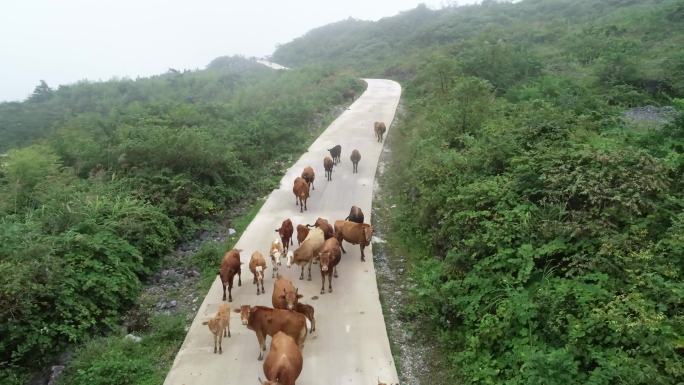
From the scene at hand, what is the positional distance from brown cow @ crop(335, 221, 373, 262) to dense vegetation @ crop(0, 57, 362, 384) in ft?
15.5

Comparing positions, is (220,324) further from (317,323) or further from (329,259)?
(329,259)

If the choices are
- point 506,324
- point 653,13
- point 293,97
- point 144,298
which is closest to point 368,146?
point 293,97

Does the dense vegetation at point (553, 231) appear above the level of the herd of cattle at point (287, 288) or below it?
above

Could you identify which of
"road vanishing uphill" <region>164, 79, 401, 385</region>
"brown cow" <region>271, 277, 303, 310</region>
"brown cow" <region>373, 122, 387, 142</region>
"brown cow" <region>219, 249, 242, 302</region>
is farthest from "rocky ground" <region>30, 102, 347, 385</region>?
"brown cow" <region>373, 122, 387, 142</region>

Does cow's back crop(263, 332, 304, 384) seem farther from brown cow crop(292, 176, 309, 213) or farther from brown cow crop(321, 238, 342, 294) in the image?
brown cow crop(292, 176, 309, 213)

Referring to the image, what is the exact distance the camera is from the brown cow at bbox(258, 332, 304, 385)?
6.94 m

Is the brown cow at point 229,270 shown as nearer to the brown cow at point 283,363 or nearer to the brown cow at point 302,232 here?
the brown cow at point 302,232

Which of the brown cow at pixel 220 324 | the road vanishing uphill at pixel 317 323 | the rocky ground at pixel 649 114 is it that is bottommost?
the road vanishing uphill at pixel 317 323

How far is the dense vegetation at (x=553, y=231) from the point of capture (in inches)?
255

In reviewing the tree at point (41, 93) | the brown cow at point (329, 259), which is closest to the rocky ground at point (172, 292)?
the brown cow at point (329, 259)

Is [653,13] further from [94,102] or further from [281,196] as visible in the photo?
[94,102]

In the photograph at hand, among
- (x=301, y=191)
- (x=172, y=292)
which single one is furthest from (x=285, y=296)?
(x=301, y=191)

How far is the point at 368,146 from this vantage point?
2183 cm

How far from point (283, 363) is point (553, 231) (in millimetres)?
5303
